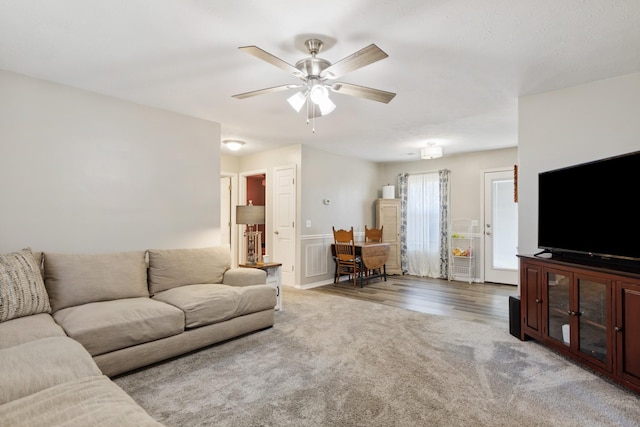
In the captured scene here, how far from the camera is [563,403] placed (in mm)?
1959

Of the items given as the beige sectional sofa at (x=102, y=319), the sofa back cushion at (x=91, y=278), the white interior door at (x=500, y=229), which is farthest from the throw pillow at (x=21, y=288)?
the white interior door at (x=500, y=229)

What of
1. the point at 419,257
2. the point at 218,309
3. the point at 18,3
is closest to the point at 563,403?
the point at 218,309

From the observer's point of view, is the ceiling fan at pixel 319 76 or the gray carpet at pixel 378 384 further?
the ceiling fan at pixel 319 76

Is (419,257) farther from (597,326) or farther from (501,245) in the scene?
(597,326)

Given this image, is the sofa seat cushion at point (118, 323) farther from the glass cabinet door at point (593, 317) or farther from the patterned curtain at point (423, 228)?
the patterned curtain at point (423, 228)

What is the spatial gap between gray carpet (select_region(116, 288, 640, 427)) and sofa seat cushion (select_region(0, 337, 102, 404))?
55 centimetres

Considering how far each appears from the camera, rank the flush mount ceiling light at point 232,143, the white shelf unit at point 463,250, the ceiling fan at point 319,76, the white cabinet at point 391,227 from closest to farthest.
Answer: the ceiling fan at point 319,76, the flush mount ceiling light at point 232,143, the white shelf unit at point 463,250, the white cabinet at point 391,227

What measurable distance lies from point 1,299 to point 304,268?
12.2 ft

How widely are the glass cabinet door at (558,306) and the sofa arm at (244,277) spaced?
2.62 meters

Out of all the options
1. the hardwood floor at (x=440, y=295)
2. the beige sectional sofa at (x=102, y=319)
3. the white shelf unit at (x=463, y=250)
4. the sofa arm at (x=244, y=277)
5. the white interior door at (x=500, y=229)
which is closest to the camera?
the beige sectional sofa at (x=102, y=319)

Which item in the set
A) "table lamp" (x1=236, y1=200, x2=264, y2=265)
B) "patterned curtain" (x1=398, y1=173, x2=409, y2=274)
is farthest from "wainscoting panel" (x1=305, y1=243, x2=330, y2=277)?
"patterned curtain" (x1=398, y1=173, x2=409, y2=274)

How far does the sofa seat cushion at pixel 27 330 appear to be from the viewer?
6.10ft

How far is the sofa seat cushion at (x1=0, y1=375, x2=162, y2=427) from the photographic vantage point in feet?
3.65

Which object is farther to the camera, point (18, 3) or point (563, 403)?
point (563, 403)
